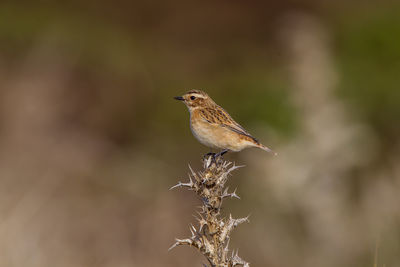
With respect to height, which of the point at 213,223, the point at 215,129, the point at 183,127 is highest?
the point at 183,127

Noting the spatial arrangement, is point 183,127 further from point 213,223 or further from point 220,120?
point 213,223

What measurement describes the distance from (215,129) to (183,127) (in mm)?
15103

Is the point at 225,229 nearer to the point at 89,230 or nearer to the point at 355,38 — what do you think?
the point at 89,230

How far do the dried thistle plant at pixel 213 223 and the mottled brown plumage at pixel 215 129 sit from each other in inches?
114

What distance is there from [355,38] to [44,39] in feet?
40.2

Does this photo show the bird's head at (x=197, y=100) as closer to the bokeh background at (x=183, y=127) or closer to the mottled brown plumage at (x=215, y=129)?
the mottled brown plumage at (x=215, y=129)

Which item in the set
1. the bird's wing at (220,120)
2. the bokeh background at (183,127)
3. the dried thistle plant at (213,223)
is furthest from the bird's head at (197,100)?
the dried thistle plant at (213,223)

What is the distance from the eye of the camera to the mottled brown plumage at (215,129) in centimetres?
761

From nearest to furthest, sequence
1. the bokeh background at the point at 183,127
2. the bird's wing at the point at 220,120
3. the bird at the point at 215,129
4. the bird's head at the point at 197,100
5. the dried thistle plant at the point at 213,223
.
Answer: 1. the dried thistle plant at the point at 213,223
2. the bird at the point at 215,129
3. the bird's wing at the point at 220,120
4. the bird's head at the point at 197,100
5. the bokeh background at the point at 183,127

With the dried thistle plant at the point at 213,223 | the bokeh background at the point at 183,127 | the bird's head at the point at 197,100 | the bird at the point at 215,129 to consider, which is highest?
the bokeh background at the point at 183,127

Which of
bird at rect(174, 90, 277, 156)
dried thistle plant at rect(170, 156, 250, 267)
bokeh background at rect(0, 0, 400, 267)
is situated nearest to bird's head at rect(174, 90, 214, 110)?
bird at rect(174, 90, 277, 156)

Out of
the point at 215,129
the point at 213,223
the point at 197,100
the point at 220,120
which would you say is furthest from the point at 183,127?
the point at 213,223

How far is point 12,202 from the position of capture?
1062 cm

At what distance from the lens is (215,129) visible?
7.68 m
